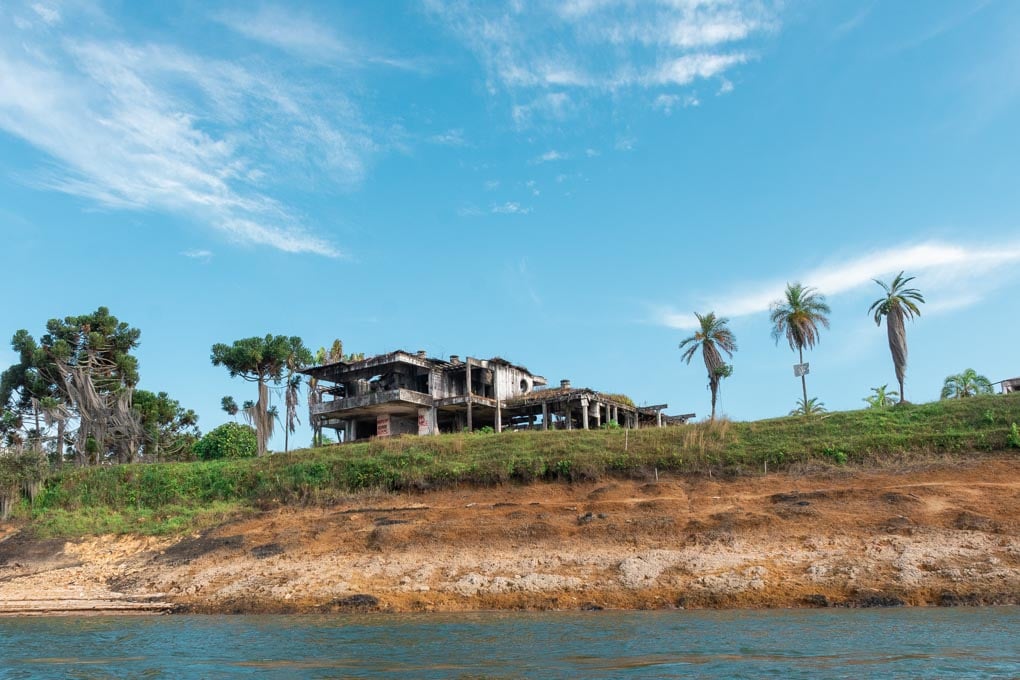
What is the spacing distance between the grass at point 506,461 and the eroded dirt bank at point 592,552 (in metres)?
1.21

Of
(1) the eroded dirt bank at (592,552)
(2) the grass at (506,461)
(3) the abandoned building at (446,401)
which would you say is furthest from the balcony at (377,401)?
(1) the eroded dirt bank at (592,552)

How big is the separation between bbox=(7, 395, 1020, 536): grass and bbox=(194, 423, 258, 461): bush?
48.2 ft

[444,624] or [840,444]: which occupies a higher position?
[840,444]

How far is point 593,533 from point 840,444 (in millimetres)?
13614

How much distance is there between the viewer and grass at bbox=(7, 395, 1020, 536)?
118 feet

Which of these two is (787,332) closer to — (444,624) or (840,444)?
(840,444)

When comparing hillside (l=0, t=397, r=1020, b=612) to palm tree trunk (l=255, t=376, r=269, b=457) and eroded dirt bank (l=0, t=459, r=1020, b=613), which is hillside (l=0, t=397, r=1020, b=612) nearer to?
eroded dirt bank (l=0, t=459, r=1020, b=613)

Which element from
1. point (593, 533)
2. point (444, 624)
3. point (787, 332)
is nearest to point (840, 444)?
point (593, 533)

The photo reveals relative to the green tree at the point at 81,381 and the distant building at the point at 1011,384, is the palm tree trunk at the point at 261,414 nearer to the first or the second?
the green tree at the point at 81,381

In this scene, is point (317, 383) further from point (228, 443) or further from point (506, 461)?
point (506, 461)

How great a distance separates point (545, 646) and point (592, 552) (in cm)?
1166

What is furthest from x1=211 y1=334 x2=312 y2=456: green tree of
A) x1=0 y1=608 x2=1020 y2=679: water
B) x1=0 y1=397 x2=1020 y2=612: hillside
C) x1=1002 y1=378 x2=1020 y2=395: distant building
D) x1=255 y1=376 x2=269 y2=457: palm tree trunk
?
x1=1002 y1=378 x2=1020 y2=395: distant building

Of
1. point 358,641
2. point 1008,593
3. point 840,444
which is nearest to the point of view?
point 358,641

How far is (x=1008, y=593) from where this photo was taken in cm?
2216
